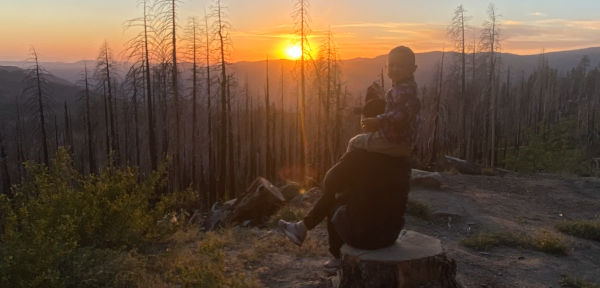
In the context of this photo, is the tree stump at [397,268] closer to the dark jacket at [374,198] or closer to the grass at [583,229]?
the dark jacket at [374,198]

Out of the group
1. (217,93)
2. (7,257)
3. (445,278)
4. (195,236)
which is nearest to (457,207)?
(195,236)

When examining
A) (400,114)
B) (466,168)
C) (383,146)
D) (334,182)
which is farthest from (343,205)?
(466,168)

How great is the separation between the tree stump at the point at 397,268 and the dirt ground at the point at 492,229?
1185 mm

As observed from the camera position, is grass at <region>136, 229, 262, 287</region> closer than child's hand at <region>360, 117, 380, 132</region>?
No

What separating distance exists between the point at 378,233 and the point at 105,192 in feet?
15.2

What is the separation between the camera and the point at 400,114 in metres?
4.04

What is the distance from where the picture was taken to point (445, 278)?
4.39 meters

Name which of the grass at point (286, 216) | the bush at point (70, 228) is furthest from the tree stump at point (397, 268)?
the grass at point (286, 216)

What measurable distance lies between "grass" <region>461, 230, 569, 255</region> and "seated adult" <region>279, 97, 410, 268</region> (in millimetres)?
4703

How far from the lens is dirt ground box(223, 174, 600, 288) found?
651cm

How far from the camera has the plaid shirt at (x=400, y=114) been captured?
13.2 feet

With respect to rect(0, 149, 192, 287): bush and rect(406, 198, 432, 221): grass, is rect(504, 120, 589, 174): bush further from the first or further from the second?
rect(0, 149, 192, 287): bush

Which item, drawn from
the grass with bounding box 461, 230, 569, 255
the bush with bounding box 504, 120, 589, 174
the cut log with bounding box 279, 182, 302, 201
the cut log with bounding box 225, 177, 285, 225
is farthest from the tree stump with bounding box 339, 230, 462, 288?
the bush with bounding box 504, 120, 589, 174

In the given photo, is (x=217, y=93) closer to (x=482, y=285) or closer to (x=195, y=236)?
(x=195, y=236)
